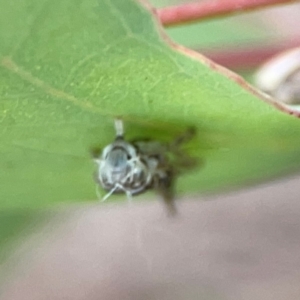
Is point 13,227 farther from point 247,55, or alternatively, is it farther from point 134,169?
point 247,55

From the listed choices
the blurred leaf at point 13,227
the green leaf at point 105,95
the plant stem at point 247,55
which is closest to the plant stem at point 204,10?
the green leaf at point 105,95

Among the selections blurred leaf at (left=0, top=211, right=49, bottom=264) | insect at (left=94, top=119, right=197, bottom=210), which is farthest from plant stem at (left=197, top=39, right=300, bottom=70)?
blurred leaf at (left=0, top=211, right=49, bottom=264)

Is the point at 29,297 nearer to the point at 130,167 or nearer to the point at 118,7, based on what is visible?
the point at 130,167

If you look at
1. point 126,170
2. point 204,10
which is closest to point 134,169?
point 126,170

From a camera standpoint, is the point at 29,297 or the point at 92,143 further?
the point at 29,297

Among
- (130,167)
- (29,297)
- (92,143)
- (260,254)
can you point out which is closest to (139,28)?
(92,143)

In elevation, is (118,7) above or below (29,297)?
below

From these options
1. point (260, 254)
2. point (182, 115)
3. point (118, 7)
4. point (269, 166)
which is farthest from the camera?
point (260, 254)

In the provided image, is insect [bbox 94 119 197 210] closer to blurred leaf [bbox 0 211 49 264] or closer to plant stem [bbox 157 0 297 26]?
plant stem [bbox 157 0 297 26]

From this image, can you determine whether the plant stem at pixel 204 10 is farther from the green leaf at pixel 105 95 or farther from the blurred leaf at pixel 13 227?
the blurred leaf at pixel 13 227
